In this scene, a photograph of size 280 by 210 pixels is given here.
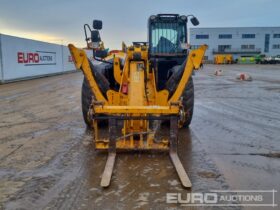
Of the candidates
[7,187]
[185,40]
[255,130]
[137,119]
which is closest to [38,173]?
[7,187]

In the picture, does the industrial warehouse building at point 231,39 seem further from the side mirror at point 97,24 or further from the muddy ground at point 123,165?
the side mirror at point 97,24

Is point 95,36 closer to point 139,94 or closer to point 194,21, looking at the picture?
point 139,94

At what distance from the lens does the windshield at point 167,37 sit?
7607 millimetres

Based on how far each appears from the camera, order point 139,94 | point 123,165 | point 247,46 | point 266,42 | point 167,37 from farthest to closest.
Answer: point 266,42 → point 247,46 → point 167,37 → point 139,94 → point 123,165

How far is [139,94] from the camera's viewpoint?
512 centimetres

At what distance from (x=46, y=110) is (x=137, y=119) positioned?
→ 16.8ft

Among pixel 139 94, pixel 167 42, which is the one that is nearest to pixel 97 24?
pixel 139 94

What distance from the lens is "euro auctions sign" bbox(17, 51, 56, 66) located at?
64.9 feet

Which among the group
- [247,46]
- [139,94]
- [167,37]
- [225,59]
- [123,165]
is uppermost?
[247,46]

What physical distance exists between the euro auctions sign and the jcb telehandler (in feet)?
47.5

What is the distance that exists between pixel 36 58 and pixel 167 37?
16.6 metres

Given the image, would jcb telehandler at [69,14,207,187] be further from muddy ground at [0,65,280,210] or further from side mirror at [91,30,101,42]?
muddy ground at [0,65,280,210]

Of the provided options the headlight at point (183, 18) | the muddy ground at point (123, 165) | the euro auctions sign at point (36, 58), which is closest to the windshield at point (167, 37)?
the headlight at point (183, 18)

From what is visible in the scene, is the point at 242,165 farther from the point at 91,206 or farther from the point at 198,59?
the point at 91,206
